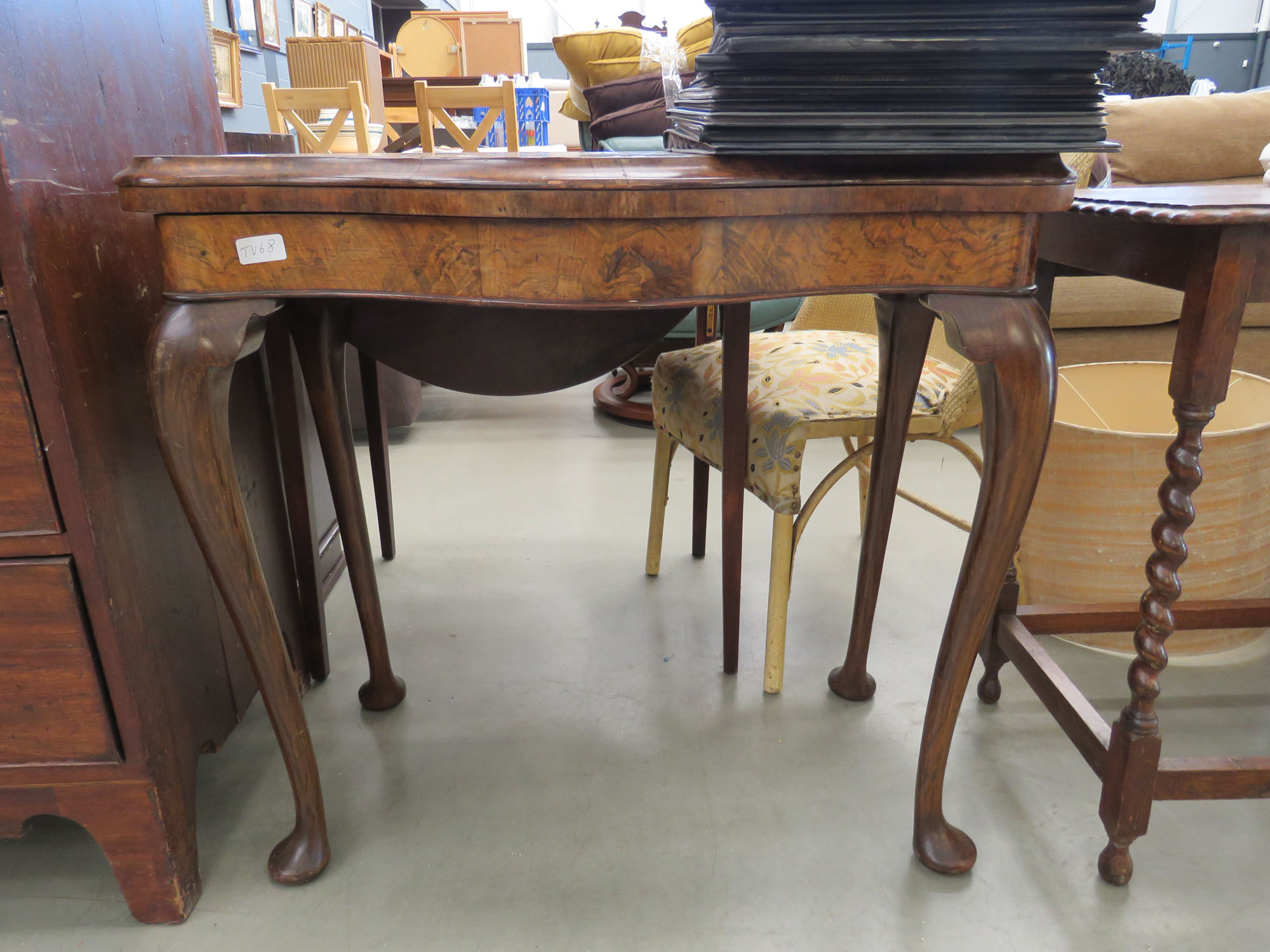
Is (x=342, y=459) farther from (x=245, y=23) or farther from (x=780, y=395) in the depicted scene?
(x=245, y=23)

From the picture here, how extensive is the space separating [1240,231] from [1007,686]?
872 millimetres

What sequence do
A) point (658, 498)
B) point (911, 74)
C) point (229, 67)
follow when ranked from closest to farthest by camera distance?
point (911, 74)
point (658, 498)
point (229, 67)

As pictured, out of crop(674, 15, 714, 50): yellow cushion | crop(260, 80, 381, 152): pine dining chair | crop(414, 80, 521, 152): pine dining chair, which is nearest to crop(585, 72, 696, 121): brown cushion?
crop(674, 15, 714, 50): yellow cushion

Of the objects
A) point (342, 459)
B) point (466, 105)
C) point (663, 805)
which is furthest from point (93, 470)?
point (466, 105)

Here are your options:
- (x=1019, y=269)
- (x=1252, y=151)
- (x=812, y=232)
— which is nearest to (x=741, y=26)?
(x=812, y=232)

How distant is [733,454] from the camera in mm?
1337

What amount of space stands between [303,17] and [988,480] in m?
5.80

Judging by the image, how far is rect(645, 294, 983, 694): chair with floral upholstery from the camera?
133 cm

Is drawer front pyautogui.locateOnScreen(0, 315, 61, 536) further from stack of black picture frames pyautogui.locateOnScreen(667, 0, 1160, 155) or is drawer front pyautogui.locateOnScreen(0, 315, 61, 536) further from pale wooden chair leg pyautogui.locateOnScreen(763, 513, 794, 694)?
pale wooden chair leg pyautogui.locateOnScreen(763, 513, 794, 694)

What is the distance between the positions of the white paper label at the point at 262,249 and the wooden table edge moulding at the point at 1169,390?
0.81 m

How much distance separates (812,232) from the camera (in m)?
0.78

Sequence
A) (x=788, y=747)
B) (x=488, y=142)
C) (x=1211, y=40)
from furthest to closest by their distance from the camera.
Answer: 1. (x=1211, y=40)
2. (x=488, y=142)
3. (x=788, y=747)

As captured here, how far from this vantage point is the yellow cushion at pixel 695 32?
8.02 ft

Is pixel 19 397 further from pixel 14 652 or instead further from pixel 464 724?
pixel 464 724
